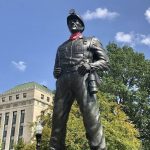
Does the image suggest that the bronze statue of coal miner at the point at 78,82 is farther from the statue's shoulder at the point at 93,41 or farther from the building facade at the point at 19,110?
the building facade at the point at 19,110

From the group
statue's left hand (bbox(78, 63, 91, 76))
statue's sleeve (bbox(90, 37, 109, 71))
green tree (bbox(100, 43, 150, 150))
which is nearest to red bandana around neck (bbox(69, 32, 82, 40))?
statue's sleeve (bbox(90, 37, 109, 71))

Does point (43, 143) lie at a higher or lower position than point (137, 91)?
lower

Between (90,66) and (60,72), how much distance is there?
645mm

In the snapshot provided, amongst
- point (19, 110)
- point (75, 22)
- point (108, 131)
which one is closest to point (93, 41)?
point (75, 22)

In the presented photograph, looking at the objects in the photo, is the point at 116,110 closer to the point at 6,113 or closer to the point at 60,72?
the point at 60,72

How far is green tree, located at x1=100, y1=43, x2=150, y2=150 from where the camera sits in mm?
41469

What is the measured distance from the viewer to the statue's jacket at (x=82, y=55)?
8336mm

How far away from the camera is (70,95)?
833cm

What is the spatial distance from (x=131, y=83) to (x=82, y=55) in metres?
36.6

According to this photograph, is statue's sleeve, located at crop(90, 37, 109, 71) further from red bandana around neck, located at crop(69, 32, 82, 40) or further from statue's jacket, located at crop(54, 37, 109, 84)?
red bandana around neck, located at crop(69, 32, 82, 40)

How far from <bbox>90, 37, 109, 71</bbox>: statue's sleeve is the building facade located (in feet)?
234

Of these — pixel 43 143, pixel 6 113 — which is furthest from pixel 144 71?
pixel 6 113

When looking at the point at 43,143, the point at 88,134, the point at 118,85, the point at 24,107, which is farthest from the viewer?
the point at 24,107

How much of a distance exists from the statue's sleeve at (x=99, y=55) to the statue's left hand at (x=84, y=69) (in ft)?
0.75
